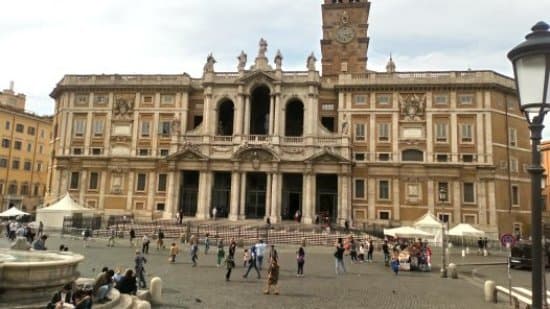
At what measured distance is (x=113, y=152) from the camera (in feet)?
161

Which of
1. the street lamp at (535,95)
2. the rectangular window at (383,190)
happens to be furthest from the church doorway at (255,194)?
the street lamp at (535,95)

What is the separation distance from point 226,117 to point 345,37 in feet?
61.5

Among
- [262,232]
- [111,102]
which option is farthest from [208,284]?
[111,102]

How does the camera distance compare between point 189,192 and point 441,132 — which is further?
point 189,192

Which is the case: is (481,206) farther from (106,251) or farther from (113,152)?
(113,152)

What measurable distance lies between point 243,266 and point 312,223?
20.8m

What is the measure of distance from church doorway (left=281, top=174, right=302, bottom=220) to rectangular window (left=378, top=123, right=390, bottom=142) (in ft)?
31.0

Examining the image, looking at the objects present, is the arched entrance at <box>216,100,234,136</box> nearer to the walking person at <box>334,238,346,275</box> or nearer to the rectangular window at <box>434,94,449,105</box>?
the rectangular window at <box>434,94,449,105</box>

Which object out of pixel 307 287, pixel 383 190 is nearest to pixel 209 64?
pixel 383 190

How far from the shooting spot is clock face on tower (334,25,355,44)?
2176 inches

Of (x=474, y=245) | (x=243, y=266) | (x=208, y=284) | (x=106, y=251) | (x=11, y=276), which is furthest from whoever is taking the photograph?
(x=474, y=245)

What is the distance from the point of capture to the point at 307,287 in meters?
16.4

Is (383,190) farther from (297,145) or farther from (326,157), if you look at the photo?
(297,145)

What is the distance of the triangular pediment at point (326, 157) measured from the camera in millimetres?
→ 43000
